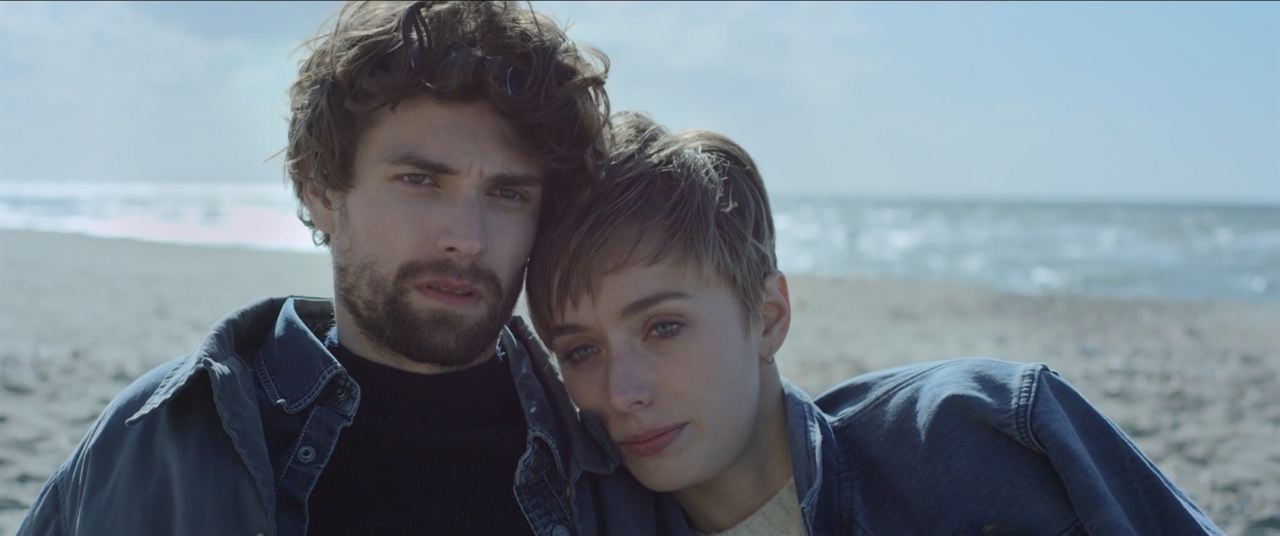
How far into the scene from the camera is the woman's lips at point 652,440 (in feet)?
8.91

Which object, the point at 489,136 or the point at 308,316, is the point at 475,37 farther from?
the point at 308,316

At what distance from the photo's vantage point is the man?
2430 millimetres

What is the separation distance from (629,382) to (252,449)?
878 millimetres

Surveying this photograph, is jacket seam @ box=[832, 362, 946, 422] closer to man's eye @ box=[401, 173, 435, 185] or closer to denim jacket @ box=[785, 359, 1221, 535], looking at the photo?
denim jacket @ box=[785, 359, 1221, 535]

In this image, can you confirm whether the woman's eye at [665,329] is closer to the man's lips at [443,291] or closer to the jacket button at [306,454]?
the man's lips at [443,291]

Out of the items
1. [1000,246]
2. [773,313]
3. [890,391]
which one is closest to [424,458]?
[773,313]

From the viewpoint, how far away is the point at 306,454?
255 cm

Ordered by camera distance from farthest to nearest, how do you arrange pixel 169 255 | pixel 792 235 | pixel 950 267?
pixel 792 235
pixel 950 267
pixel 169 255

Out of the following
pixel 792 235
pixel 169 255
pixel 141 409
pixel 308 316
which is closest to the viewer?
pixel 141 409

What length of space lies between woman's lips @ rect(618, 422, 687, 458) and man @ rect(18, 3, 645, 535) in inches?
3.4

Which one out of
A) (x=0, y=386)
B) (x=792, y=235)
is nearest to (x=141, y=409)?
(x=0, y=386)

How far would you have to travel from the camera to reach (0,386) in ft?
22.7

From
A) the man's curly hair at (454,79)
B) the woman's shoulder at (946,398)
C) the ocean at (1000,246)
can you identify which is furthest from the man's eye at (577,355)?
the ocean at (1000,246)

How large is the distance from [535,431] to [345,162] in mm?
868
